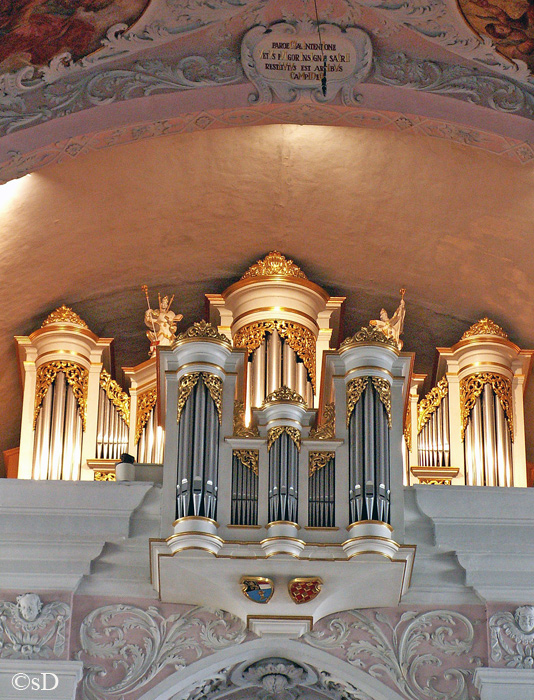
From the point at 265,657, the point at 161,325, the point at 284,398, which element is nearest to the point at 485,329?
the point at 161,325

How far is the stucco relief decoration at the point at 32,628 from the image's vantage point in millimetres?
10977

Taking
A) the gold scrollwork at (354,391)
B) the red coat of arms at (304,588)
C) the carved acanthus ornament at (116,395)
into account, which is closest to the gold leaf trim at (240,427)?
the gold scrollwork at (354,391)

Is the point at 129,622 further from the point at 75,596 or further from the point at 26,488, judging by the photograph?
the point at 26,488

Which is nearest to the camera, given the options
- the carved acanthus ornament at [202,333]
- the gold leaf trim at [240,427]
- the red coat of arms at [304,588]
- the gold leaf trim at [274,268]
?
the red coat of arms at [304,588]

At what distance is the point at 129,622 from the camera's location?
1119 cm

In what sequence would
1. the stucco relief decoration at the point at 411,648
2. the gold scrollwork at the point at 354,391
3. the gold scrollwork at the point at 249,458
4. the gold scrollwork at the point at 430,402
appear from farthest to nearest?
the gold scrollwork at the point at 430,402 < the gold scrollwork at the point at 354,391 < the gold scrollwork at the point at 249,458 < the stucco relief decoration at the point at 411,648

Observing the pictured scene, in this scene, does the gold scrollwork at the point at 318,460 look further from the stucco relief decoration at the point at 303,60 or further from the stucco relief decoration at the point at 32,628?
the stucco relief decoration at the point at 303,60

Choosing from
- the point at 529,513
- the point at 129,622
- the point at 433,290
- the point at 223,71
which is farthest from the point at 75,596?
the point at 433,290

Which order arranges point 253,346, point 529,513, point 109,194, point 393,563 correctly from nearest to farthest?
point 393,563 < point 529,513 < point 109,194 < point 253,346

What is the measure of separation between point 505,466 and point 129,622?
430 cm

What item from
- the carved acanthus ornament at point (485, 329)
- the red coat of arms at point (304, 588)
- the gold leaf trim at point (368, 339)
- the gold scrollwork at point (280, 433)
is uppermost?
the carved acanthus ornament at point (485, 329)

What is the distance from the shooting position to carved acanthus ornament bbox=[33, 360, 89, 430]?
14352mm

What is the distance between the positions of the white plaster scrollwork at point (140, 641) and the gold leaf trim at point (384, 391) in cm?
201

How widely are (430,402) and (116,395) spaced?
122 inches
